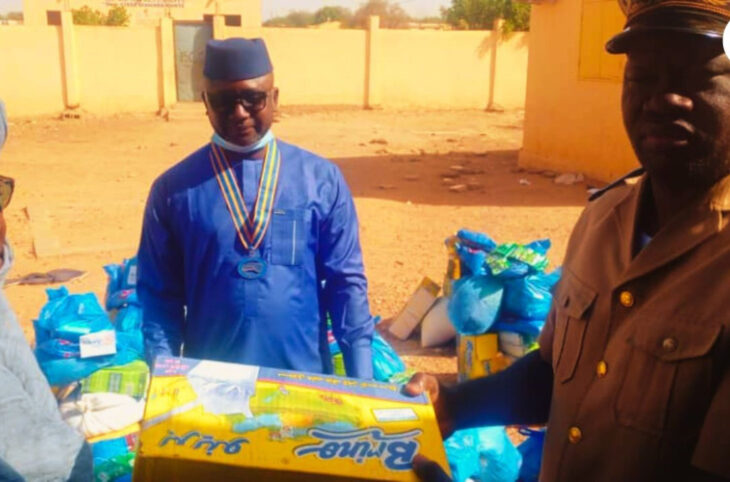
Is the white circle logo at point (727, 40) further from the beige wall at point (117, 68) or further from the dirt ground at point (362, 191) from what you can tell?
the beige wall at point (117, 68)

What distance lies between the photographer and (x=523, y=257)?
14.4 ft

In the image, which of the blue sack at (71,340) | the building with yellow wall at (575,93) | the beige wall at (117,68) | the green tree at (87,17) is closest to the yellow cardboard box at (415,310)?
the blue sack at (71,340)

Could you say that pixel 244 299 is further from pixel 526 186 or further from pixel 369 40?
pixel 369 40

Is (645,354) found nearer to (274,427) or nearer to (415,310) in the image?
(274,427)

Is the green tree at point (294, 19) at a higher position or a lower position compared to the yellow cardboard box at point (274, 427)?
higher

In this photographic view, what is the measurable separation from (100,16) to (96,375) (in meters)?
26.7

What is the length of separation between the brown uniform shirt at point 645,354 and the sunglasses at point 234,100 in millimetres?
1579

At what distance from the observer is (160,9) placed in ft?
100.0

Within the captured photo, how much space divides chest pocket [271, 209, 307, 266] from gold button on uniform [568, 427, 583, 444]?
146 cm

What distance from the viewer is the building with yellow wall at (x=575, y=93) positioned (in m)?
10.7

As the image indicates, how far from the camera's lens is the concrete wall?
66.0 feet

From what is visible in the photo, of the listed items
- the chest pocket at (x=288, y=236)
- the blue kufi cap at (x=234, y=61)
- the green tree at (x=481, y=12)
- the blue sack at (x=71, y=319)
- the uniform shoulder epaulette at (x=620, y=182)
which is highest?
the green tree at (x=481, y=12)

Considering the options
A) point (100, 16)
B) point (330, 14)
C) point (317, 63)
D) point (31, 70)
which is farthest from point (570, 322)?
point (330, 14)

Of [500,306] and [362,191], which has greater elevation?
[500,306]
